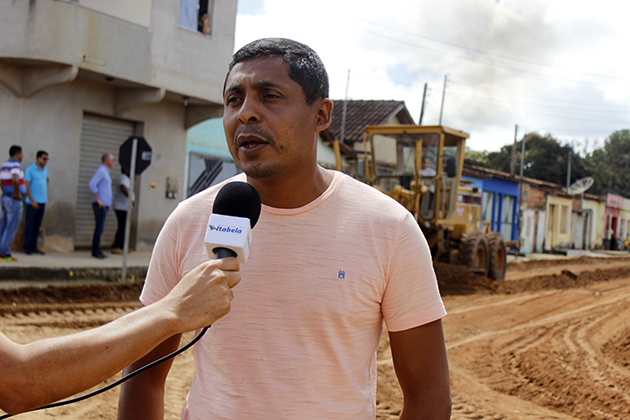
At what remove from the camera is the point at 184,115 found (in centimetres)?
1536

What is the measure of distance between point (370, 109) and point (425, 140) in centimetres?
1807

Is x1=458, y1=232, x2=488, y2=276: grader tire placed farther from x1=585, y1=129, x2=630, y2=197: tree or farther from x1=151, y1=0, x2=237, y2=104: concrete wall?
x1=585, y1=129, x2=630, y2=197: tree

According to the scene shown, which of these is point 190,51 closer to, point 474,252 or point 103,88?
point 103,88

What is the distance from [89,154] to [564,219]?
35.2m

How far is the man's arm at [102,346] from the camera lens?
1.40m

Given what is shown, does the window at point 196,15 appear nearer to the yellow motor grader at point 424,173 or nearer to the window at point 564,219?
the yellow motor grader at point 424,173

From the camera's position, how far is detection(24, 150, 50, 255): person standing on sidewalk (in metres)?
10.8

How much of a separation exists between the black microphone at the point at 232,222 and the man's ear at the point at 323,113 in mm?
509

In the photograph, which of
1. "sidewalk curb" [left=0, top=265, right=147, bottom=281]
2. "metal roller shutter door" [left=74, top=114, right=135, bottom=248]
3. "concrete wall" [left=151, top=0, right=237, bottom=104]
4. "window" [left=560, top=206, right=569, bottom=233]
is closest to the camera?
"sidewalk curb" [left=0, top=265, right=147, bottom=281]

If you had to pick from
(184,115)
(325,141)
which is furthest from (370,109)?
(184,115)

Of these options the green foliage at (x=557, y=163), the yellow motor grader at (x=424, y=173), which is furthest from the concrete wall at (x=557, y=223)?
the yellow motor grader at (x=424, y=173)

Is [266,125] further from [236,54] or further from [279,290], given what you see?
[279,290]

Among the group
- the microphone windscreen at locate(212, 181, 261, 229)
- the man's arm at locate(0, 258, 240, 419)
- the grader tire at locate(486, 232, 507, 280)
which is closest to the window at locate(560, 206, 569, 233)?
the grader tire at locate(486, 232, 507, 280)

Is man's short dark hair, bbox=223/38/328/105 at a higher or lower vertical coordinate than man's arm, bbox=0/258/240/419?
higher
